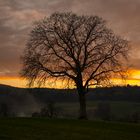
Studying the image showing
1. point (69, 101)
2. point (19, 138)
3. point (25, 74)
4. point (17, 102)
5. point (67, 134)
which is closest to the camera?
point (19, 138)

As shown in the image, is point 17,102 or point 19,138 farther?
point 17,102

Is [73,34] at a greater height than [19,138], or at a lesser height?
greater

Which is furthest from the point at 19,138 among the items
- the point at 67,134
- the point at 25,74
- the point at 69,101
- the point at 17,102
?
the point at 69,101

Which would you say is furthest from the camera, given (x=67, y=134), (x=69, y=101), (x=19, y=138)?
(x=69, y=101)

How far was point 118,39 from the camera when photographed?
56.9 meters

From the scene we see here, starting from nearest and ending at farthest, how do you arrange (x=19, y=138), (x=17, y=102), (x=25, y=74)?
(x=19, y=138)
(x=25, y=74)
(x=17, y=102)

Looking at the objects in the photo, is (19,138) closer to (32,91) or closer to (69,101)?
(32,91)

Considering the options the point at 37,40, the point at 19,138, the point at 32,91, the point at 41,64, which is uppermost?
the point at 37,40

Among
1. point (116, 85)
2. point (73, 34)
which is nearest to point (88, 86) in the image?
point (116, 85)

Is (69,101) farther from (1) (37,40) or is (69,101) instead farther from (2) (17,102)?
(1) (37,40)

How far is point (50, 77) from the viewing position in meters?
56.8

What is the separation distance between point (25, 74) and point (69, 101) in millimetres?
132890

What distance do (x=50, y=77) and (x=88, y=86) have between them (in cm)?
565

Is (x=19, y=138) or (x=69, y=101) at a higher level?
(x=69, y=101)
